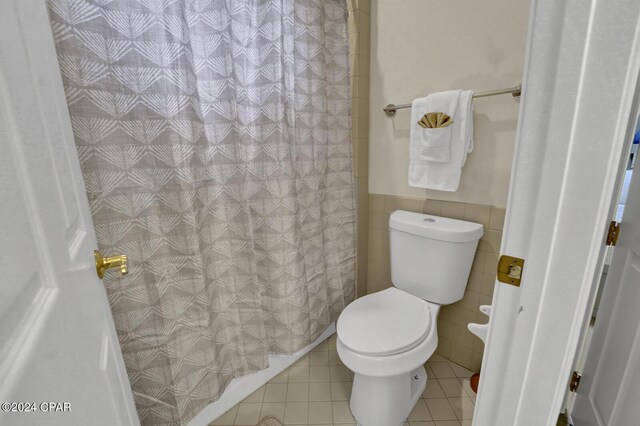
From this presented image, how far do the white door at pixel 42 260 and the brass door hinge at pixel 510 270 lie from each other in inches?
26.8

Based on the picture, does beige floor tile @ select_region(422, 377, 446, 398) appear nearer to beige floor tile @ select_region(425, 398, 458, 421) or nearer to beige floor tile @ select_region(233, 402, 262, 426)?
beige floor tile @ select_region(425, 398, 458, 421)

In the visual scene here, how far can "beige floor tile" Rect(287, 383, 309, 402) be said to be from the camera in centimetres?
134

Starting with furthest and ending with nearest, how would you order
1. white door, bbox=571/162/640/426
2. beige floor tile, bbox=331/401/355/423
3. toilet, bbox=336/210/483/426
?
beige floor tile, bbox=331/401/355/423
toilet, bbox=336/210/483/426
white door, bbox=571/162/640/426

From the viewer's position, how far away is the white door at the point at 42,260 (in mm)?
240

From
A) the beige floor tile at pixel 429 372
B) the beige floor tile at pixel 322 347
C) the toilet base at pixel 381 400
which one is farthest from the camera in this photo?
the beige floor tile at pixel 322 347

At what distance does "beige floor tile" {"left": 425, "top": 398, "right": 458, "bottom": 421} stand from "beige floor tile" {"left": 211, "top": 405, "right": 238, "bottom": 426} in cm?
91

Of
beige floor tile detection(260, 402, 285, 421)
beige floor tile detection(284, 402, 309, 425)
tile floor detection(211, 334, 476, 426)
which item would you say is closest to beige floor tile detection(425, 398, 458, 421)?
tile floor detection(211, 334, 476, 426)

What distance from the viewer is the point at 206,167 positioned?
3.29 feet

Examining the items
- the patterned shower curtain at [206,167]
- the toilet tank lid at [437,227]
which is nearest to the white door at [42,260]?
the patterned shower curtain at [206,167]

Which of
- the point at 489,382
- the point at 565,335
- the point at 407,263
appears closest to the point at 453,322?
the point at 407,263

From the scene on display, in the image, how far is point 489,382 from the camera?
2.01 feet

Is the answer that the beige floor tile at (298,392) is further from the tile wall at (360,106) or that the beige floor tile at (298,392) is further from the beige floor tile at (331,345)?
the tile wall at (360,106)

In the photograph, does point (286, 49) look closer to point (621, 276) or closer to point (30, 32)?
point (30, 32)

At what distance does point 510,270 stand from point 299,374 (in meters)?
1.32
